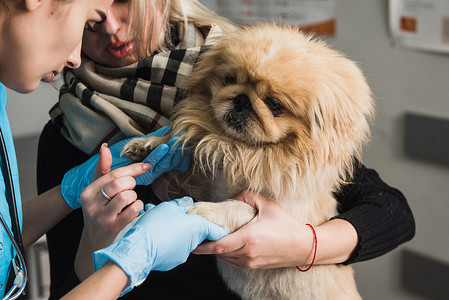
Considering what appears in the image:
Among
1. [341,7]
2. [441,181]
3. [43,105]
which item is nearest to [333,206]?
[441,181]

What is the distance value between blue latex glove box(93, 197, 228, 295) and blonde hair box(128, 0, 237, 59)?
0.46 m

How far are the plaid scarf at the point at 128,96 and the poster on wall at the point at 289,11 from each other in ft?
3.03

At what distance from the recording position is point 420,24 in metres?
1.97

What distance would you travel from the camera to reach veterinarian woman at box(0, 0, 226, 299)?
0.77 meters

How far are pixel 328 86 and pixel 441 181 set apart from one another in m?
1.25

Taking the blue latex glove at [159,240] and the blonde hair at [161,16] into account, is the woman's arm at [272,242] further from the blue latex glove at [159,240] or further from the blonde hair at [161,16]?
the blonde hair at [161,16]

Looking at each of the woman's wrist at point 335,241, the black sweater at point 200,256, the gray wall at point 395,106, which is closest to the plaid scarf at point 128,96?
the black sweater at point 200,256

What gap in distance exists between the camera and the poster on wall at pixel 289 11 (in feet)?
7.47

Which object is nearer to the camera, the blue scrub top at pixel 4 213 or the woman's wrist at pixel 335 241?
the blue scrub top at pixel 4 213

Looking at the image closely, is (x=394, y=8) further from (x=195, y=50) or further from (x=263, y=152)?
(x=263, y=152)

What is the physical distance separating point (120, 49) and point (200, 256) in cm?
56

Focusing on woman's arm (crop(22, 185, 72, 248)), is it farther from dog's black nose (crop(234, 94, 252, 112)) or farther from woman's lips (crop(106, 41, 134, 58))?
dog's black nose (crop(234, 94, 252, 112))

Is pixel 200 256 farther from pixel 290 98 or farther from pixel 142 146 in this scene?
pixel 290 98

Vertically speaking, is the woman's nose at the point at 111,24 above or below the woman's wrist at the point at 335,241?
above
